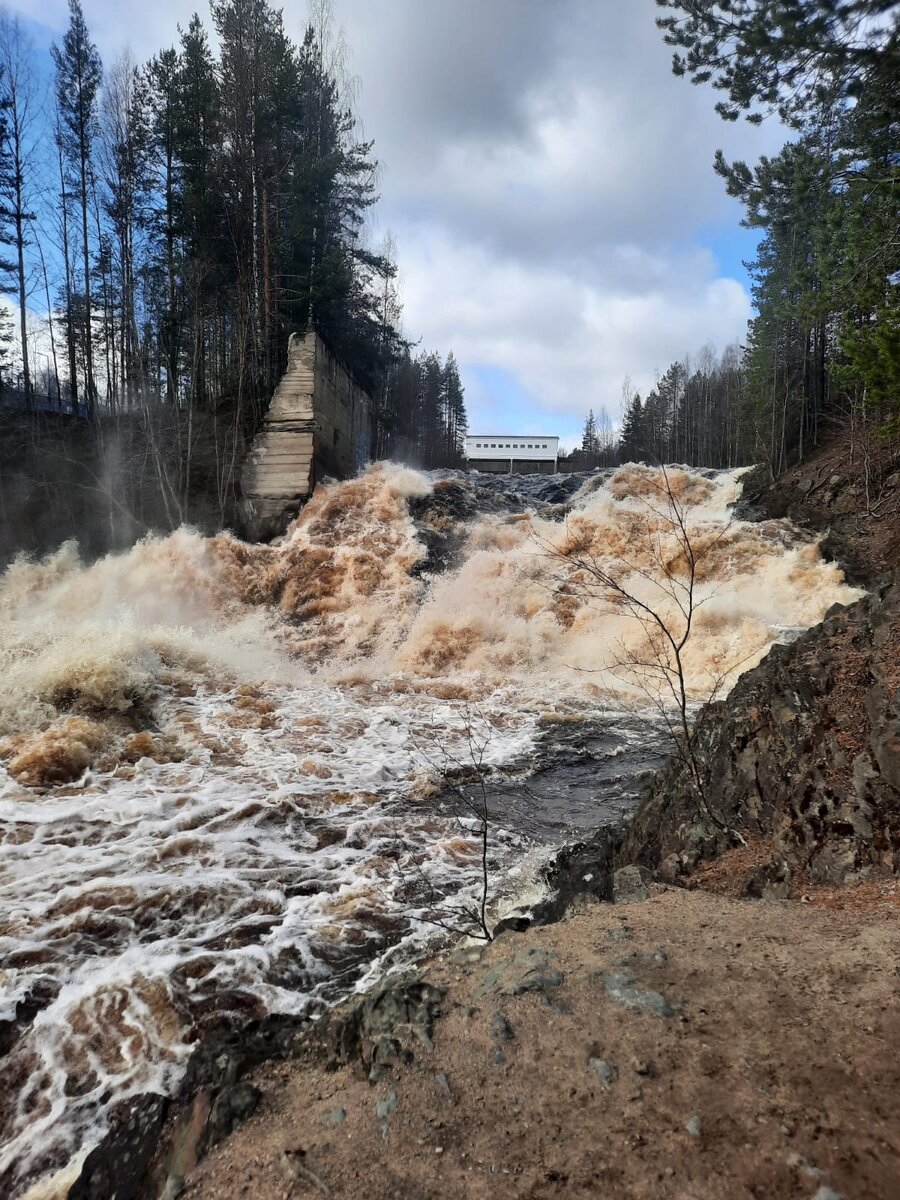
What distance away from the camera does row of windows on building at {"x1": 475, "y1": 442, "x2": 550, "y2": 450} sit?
184 ft

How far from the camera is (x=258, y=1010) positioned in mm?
3902

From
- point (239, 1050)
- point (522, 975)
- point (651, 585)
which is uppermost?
point (651, 585)

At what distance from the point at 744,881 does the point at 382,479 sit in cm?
1641

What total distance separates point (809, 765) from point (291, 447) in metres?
16.8

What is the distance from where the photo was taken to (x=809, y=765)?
405 centimetres

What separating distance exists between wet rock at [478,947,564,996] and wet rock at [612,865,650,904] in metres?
0.95

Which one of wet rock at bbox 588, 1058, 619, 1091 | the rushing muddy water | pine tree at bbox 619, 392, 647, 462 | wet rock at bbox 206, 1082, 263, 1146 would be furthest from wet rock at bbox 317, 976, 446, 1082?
pine tree at bbox 619, 392, 647, 462

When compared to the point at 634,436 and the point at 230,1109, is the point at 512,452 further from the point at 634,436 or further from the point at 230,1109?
the point at 230,1109

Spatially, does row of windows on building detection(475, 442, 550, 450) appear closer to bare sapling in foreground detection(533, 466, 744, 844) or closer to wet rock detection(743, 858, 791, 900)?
bare sapling in foreground detection(533, 466, 744, 844)

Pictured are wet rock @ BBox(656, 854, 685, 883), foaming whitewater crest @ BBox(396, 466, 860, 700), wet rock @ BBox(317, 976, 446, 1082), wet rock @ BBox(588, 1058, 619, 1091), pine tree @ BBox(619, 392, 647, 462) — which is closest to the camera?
wet rock @ BBox(588, 1058, 619, 1091)

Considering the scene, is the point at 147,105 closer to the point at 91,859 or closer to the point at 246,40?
the point at 246,40

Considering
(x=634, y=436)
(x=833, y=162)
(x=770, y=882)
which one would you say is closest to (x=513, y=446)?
(x=634, y=436)

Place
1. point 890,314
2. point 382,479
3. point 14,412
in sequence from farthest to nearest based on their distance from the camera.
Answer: point 14,412 < point 382,479 < point 890,314

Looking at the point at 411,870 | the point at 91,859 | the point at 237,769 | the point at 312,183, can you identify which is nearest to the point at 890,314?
the point at 411,870
